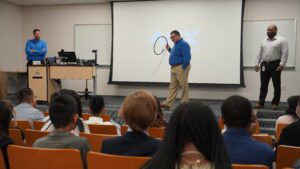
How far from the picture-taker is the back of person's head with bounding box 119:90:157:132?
166cm

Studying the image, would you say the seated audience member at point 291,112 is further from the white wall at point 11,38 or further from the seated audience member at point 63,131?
the white wall at point 11,38

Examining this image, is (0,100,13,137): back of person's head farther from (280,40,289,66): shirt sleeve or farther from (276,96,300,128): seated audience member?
(280,40,289,66): shirt sleeve

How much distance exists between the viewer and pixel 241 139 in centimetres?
176

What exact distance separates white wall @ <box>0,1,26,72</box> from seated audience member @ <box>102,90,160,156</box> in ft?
26.5

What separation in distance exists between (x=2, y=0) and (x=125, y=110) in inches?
329

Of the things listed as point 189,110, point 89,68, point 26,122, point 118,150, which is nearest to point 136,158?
point 118,150

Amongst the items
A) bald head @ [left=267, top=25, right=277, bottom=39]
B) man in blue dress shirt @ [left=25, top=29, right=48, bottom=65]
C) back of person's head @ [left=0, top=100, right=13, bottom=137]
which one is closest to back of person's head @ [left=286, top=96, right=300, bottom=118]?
back of person's head @ [left=0, top=100, right=13, bottom=137]

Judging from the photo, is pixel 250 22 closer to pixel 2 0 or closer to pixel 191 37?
pixel 191 37

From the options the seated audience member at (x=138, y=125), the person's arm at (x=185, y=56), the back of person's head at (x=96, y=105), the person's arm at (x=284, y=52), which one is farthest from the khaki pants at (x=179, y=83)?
the seated audience member at (x=138, y=125)

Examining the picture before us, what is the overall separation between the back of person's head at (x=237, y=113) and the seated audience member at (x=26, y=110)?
2.19 m

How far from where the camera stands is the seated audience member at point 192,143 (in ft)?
3.41

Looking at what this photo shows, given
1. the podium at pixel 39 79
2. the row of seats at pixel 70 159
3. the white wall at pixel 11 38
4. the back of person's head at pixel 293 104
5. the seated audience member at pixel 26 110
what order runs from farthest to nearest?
the white wall at pixel 11 38 → the podium at pixel 39 79 → the seated audience member at pixel 26 110 → the back of person's head at pixel 293 104 → the row of seats at pixel 70 159

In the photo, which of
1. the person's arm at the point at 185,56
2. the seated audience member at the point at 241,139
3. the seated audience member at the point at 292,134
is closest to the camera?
the seated audience member at the point at 241,139

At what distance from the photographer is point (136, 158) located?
154 centimetres
